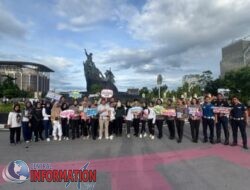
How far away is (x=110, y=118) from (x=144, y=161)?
526 centimetres

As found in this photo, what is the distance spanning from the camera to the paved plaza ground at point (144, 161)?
261 inches

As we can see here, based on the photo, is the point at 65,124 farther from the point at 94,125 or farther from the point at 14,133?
the point at 14,133

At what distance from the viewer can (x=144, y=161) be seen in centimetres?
893

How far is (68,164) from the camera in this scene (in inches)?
343

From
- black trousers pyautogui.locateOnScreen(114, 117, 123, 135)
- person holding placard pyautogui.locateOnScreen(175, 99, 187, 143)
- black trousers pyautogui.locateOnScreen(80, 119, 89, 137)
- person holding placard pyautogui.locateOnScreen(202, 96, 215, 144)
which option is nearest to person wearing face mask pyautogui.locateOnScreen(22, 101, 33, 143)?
black trousers pyautogui.locateOnScreen(80, 119, 89, 137)

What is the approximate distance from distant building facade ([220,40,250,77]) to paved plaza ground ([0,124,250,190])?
85.1m

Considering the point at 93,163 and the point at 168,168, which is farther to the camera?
the point at 93,163

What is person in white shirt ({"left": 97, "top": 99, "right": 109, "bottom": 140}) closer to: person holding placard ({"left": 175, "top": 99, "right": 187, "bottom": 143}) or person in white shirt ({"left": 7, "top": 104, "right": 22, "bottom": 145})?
person holding placard ({"left": 175, "top": 99, "right": 187, "bottom": 143})

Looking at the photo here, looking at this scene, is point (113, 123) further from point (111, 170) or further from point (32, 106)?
point (111, 170)

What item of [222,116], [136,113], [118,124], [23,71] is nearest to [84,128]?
[118,124]

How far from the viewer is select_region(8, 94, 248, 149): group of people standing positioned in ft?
41.0

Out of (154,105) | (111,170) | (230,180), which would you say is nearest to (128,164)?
(111,170)

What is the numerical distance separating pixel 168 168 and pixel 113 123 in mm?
7316

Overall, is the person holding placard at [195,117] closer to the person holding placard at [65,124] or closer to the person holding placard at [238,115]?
the person holding placard at [238,115]
